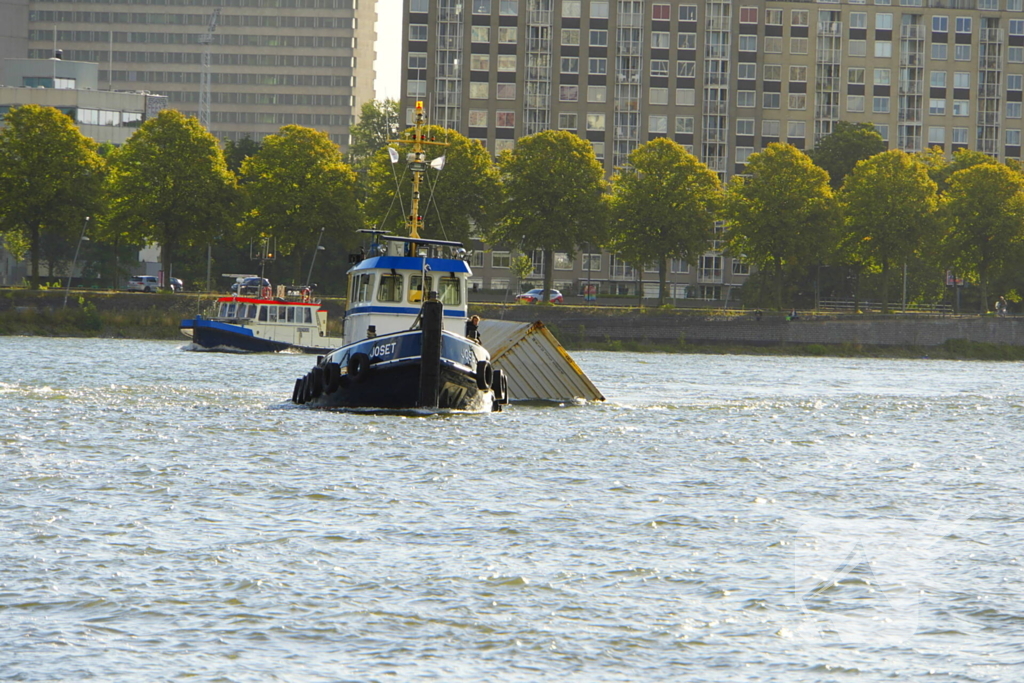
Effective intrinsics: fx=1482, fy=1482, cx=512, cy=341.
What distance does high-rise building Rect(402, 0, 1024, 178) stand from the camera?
606 ft

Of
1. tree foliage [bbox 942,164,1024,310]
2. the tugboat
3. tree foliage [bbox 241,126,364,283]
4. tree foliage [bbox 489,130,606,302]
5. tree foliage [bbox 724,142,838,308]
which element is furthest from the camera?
tree foliage [bbox 942,164,1024,310]

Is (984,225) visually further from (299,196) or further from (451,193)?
(299,196)

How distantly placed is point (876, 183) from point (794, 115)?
67727mm

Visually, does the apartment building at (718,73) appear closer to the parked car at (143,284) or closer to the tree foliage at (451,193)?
the parked car at (143,284)

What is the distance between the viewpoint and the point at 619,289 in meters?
173

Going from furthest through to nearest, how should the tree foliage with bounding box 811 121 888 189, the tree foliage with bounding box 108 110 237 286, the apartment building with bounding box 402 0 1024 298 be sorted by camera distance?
the apartment building with bounding box 402 0 1024 298 < the tree foliage with bounding box 811 121 888 189 < the tree foliage with bounding box 108 110 237 286

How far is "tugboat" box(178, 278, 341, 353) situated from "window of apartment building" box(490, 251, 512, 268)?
87739 mm

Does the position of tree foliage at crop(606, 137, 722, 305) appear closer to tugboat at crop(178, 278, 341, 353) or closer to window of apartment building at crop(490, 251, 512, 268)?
tugboat at crop(178, 278, 341, 353)

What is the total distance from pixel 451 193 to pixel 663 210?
17.6 m

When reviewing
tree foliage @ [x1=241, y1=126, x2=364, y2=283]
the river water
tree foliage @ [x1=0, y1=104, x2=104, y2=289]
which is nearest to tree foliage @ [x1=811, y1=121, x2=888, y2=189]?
tree foliage @ [x1=241, y1=126, x2=364, y2=283]

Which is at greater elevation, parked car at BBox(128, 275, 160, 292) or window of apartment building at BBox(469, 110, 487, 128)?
window of apartment building at BBox(469, 110, 487, 128)

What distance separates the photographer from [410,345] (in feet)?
124

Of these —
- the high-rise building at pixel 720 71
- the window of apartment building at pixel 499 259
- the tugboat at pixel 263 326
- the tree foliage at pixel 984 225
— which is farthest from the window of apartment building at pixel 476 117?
the tugboat at pixel 263 326

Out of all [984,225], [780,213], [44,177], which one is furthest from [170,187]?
[984,225]
